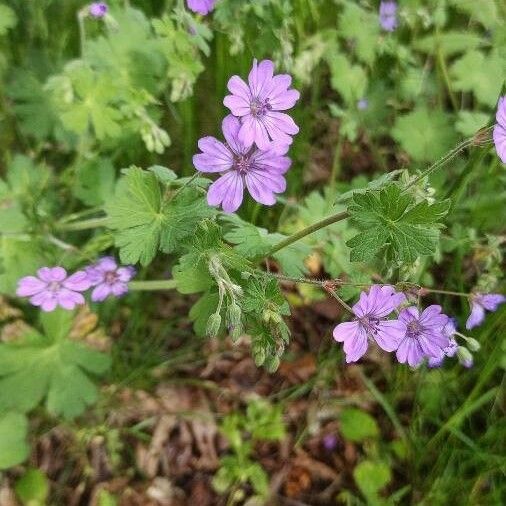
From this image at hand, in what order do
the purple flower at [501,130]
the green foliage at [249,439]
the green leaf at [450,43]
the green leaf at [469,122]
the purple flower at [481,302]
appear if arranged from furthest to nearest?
the green leaf at [450,43] < the green leaf at [469,122] < the green foliage at [249,439] < the purple flower at [481,302] < the purple flower at [501,130]

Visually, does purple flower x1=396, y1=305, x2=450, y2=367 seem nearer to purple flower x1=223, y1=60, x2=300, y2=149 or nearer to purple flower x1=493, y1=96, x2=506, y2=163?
purple flower x1=493, y1=96, x2=506, y2=163

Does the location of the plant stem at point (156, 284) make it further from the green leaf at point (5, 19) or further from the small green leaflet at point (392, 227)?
the green leaf at point (5, 19)

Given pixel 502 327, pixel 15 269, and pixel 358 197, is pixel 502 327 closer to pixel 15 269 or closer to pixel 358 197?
pixel 358 197

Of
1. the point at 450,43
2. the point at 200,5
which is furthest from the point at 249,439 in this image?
the point at 450,43

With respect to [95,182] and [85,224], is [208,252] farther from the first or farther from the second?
[95,182]

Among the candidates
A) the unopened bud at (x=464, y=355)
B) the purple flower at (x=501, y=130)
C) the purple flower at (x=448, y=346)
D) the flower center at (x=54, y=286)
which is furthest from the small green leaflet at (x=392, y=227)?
the flower center at (x=54, y=286)
